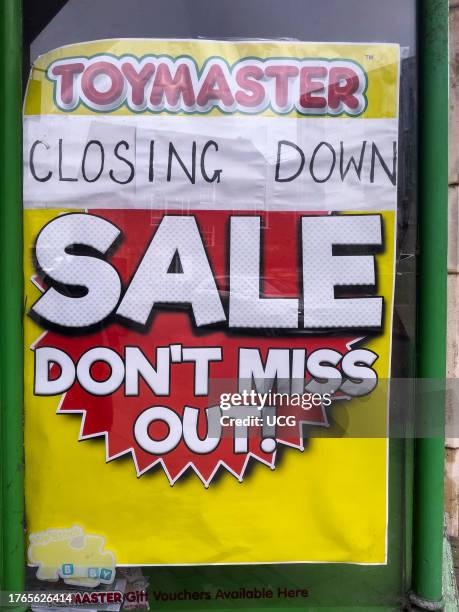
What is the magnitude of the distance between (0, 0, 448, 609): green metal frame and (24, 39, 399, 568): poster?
10cm

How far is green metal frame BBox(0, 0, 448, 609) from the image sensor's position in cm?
168

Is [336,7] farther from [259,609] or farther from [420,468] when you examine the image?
[259,609]

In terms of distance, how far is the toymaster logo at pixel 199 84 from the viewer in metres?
1.83

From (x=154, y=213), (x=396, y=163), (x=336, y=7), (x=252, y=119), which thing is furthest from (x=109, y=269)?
(x=336, y=7)

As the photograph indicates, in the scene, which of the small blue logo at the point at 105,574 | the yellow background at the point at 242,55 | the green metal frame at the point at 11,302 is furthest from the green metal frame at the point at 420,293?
the small blue logo at the point at 105,574

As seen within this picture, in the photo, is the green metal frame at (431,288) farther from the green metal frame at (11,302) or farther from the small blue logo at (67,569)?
the green metal frame at (11,302)

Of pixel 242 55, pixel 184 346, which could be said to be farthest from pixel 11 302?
pixel 242 55

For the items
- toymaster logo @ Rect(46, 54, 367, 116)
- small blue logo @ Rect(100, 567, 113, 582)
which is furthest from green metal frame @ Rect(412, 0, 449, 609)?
small blue logo @ Rect(100, 567, 113, 582)

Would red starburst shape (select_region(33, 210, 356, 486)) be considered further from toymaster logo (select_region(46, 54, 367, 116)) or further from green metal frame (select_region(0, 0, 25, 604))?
toymaster logo (select_region(46, 54, 367, 116))

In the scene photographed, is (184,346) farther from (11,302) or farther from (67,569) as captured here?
(67,569)

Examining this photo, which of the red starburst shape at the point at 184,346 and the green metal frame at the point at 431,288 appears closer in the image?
the green metal frame at the point at 431,288

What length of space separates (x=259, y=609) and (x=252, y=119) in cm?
174

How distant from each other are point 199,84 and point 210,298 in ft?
2.42

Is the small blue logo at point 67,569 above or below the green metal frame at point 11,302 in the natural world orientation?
below
